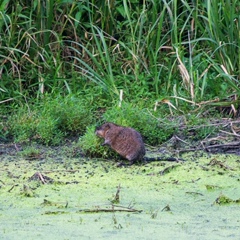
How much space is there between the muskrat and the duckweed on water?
91 millimetres

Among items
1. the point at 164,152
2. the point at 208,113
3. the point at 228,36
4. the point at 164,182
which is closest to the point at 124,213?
the point at 164,182

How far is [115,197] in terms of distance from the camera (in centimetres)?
458

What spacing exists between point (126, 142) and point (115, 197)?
3.06ft

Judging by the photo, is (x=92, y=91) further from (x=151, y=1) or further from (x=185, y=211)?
(x=185, y=211)

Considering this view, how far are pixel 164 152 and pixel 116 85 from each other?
115cm

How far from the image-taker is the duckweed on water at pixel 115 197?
13.2 feet

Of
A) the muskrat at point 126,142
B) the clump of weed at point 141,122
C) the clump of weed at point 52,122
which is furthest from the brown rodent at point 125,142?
the clump of weed at point 52,122

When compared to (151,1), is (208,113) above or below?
below

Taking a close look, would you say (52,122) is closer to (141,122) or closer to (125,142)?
(141,122)

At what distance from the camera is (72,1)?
6.96m

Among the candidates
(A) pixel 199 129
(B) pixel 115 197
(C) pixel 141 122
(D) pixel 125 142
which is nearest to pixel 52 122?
(C) pixel 141 122

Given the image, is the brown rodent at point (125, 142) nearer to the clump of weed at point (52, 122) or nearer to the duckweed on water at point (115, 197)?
the duckweed on water at point (115, 197)

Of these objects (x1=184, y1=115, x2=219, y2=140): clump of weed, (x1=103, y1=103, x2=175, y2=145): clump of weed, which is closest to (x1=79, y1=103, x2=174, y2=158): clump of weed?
(x1=103, y1=103, x2=175, y2=145): clump of weed

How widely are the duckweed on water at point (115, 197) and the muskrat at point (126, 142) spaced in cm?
9
